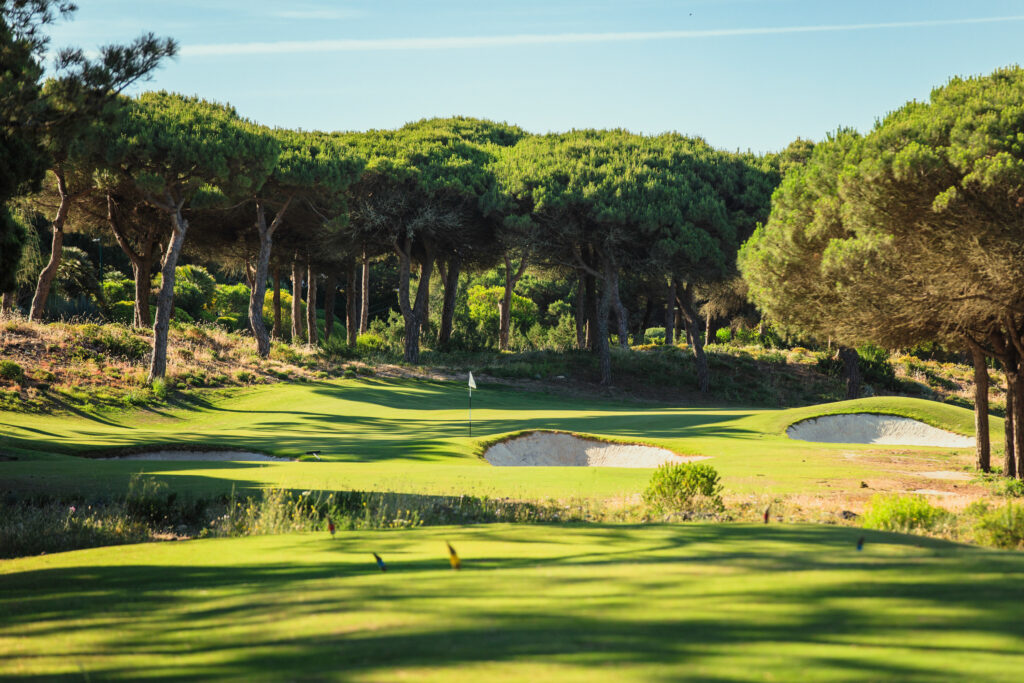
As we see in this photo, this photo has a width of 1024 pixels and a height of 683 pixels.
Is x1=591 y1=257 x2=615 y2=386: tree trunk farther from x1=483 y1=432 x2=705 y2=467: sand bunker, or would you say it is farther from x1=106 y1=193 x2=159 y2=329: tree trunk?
x1=106 y1=193 x2=159 y2=329: tree trunk

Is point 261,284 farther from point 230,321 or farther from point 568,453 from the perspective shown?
point 230,321

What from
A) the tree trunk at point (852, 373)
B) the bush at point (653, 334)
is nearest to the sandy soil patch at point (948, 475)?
the tree trunk at point (852, 373)

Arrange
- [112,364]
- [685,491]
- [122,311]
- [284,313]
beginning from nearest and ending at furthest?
1. [685,491]
2. [112,364]
3. [122,311]
4. [284,313]

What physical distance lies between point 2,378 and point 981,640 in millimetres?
26902

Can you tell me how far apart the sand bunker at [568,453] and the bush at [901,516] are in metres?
9.26

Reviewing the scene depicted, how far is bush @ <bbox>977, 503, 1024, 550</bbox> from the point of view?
969cm

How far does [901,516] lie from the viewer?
1054cm

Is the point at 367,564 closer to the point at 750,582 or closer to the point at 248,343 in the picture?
the point at 750,582

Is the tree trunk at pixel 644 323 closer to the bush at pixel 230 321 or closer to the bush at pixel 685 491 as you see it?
the bush at pixel 230 321

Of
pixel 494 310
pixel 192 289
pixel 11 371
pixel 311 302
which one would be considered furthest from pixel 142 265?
pixel 494 310

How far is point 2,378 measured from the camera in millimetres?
24453

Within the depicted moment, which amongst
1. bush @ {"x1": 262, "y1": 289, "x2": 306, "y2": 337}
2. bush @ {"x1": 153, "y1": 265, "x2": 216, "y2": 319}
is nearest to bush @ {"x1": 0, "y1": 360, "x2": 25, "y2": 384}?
bush @ {"x1": 153, "y1": 265, "x2": 216, "y2": 319}

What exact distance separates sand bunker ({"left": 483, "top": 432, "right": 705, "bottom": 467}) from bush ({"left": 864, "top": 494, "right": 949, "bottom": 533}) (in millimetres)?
9262

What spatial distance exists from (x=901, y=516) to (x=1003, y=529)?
1142mm
